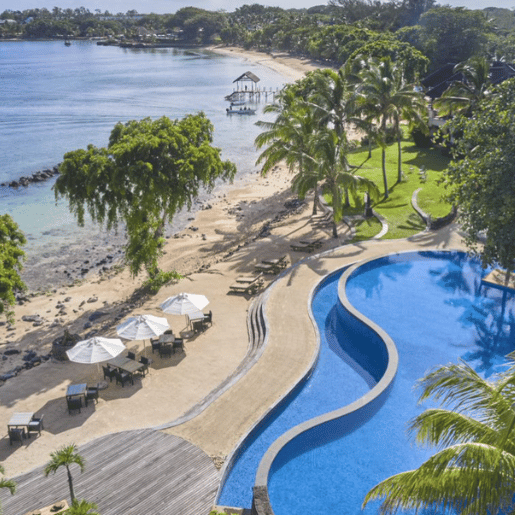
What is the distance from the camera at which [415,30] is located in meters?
109

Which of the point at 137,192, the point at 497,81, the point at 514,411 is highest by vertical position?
the point at 497,81

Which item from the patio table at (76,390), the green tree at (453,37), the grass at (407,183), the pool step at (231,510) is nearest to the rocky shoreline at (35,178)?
the grass at (407,183)

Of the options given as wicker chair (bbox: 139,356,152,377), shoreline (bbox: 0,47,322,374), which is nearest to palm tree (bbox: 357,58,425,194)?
shoreline (bbox: 0,47,322,374)

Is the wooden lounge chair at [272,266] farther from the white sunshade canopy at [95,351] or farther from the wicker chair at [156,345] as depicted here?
the white sunshade canopy at [95,351]

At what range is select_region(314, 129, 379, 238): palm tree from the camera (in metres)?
32.5

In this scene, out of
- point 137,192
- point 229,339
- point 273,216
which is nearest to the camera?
point 229,339

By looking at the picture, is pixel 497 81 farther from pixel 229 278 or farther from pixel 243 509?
pixel 243 509

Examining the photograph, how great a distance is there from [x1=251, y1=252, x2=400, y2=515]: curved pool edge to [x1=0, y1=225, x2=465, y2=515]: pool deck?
Result: 1.31 m

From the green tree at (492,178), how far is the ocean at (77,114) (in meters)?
25.0

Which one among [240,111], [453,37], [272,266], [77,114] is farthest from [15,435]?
[453,37]

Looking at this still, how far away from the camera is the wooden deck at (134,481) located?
14.5 m

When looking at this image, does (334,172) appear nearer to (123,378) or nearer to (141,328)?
(141,328)

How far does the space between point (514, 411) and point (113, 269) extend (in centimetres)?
3234

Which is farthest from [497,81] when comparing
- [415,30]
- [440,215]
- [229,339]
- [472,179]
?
[415,30]
